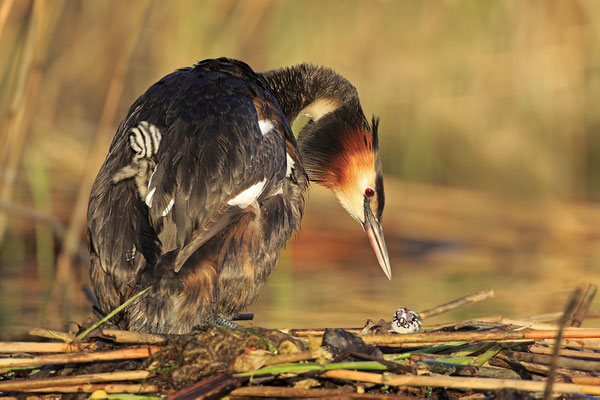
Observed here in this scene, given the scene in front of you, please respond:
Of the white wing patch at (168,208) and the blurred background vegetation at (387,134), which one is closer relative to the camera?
the white wing patch at (168,208)

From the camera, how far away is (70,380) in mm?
3164

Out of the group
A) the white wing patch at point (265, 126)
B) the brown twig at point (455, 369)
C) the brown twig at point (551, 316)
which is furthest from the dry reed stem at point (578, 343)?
the white wing patch at point (265, 126)

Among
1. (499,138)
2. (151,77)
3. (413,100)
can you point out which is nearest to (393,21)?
(413,100)

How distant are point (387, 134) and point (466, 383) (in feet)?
26.2

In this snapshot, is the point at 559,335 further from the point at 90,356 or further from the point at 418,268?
the point at 418,268

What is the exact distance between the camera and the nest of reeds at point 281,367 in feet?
10.3

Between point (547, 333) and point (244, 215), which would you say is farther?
point (244, 215)

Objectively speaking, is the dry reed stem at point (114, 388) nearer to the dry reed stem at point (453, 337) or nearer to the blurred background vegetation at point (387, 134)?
the dry reed stem at point (453, 337)

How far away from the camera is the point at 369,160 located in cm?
535

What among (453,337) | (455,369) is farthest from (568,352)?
(455,369)

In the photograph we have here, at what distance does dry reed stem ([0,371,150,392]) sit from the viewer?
10.4 feet

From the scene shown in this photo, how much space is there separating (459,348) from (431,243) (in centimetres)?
551

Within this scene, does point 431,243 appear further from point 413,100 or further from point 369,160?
point 369,160

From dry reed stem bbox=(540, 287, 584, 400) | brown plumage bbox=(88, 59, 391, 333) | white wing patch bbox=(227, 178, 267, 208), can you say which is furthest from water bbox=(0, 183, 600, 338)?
dry reed stem bbox=(540, 287, 584, 400)
